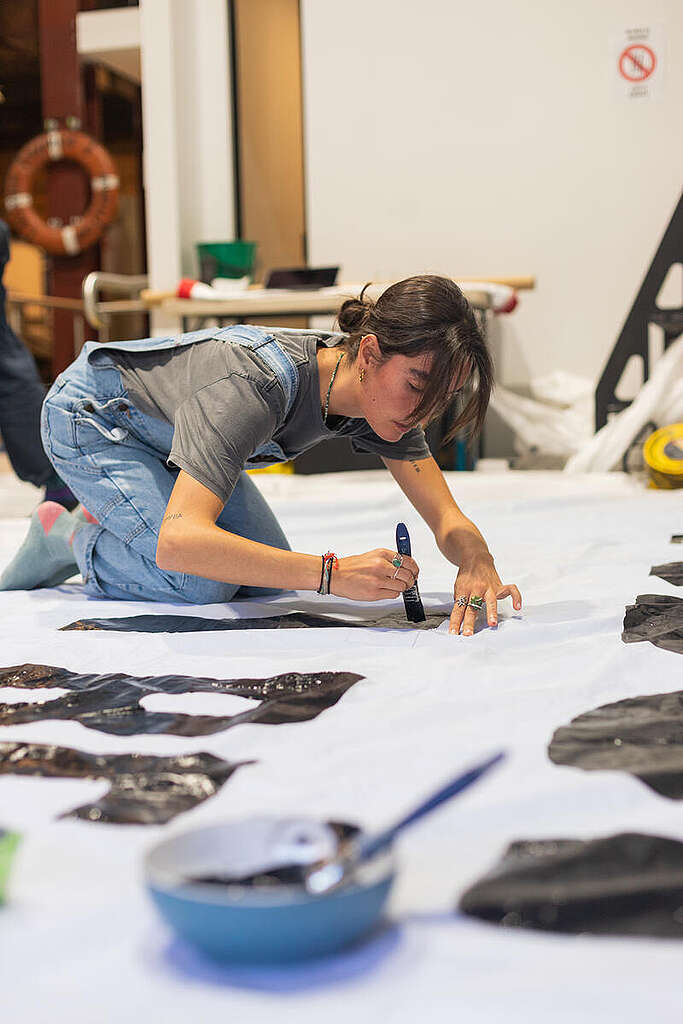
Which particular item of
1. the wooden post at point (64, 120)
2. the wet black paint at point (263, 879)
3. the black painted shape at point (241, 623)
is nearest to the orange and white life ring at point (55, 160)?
the wooden post at point (64, 120)

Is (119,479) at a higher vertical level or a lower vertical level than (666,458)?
higher

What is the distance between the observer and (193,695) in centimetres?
113

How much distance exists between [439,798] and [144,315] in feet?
23.3

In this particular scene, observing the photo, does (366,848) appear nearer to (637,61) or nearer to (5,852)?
(5,852)

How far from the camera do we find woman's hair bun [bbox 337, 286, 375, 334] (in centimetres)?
150

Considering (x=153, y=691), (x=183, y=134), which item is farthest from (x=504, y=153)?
(x=153, y=691)

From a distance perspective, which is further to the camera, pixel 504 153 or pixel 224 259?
pixel 504 153

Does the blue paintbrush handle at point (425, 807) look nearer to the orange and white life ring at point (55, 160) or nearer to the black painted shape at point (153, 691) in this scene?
the black painted shape at point (153, 691)

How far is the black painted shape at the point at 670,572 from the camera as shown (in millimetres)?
1676

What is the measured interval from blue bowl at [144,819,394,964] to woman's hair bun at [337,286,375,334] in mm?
995

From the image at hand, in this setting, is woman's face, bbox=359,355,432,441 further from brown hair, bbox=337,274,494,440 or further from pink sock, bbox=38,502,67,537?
pink sock, bbox=38,502,67,537

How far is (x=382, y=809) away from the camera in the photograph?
0.79 m

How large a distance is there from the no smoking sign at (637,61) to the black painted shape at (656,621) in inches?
132

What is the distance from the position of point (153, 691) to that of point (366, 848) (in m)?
0.57
